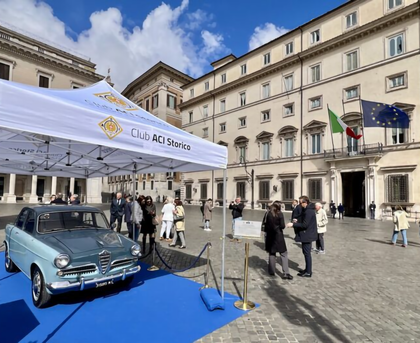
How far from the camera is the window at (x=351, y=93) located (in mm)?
27538

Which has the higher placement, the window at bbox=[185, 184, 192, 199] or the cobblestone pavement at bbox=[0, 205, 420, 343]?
the window at bbox=[185, 184, 192, 199]

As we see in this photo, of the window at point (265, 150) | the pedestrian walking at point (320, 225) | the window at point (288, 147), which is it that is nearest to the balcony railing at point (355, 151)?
the window at point (288, 147)

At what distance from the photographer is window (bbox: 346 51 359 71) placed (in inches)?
1096

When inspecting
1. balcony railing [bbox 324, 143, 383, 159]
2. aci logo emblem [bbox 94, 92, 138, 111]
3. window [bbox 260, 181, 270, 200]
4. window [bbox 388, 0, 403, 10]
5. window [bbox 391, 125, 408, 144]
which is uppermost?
window [bbox 388, 0, 403, 10]

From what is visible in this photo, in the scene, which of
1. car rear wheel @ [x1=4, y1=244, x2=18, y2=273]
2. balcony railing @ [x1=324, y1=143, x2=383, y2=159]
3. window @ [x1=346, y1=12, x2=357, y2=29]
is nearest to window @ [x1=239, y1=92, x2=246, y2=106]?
window @ [x1=346, y1=12, x2=357, y2=29]

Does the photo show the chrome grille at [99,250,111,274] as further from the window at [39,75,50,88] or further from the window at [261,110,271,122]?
the window at [39,75,50,88]

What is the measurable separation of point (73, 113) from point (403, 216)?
41.8 ft

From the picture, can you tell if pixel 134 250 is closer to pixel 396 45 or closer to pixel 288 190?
pixel 288 190

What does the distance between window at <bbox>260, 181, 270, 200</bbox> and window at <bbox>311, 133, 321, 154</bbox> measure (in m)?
7.15

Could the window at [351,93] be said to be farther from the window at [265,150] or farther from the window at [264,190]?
the window at [264,190]

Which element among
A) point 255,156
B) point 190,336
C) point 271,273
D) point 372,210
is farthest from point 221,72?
point 190,336

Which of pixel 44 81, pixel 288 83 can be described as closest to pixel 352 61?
→ pixel 288 83

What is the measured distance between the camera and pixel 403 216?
11.3 m

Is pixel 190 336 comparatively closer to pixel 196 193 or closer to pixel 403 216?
pixel 403 216
